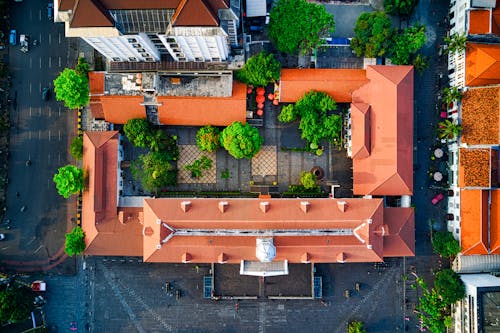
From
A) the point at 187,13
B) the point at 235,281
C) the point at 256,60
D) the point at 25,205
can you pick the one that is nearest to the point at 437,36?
the point at 256,60

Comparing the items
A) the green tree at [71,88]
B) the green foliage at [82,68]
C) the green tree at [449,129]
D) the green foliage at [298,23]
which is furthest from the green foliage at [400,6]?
the green tree at [71,88]

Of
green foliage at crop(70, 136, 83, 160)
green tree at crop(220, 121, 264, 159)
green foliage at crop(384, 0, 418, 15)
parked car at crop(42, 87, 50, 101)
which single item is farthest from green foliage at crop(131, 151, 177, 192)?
green foliage at crop(384, 0, 418, 15)

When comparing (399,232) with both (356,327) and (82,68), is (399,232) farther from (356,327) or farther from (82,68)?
(82,68)

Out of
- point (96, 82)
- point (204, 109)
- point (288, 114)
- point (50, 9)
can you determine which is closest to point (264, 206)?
point (288, 114)

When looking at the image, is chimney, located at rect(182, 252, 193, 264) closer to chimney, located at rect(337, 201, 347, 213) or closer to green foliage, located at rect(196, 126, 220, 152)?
green foliage, located at rect(196, 126, 220, 152)

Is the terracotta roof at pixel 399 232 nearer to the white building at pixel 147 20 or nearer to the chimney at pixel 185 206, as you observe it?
the chimney at pixel 185 206

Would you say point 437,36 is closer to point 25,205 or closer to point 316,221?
point 316,221
